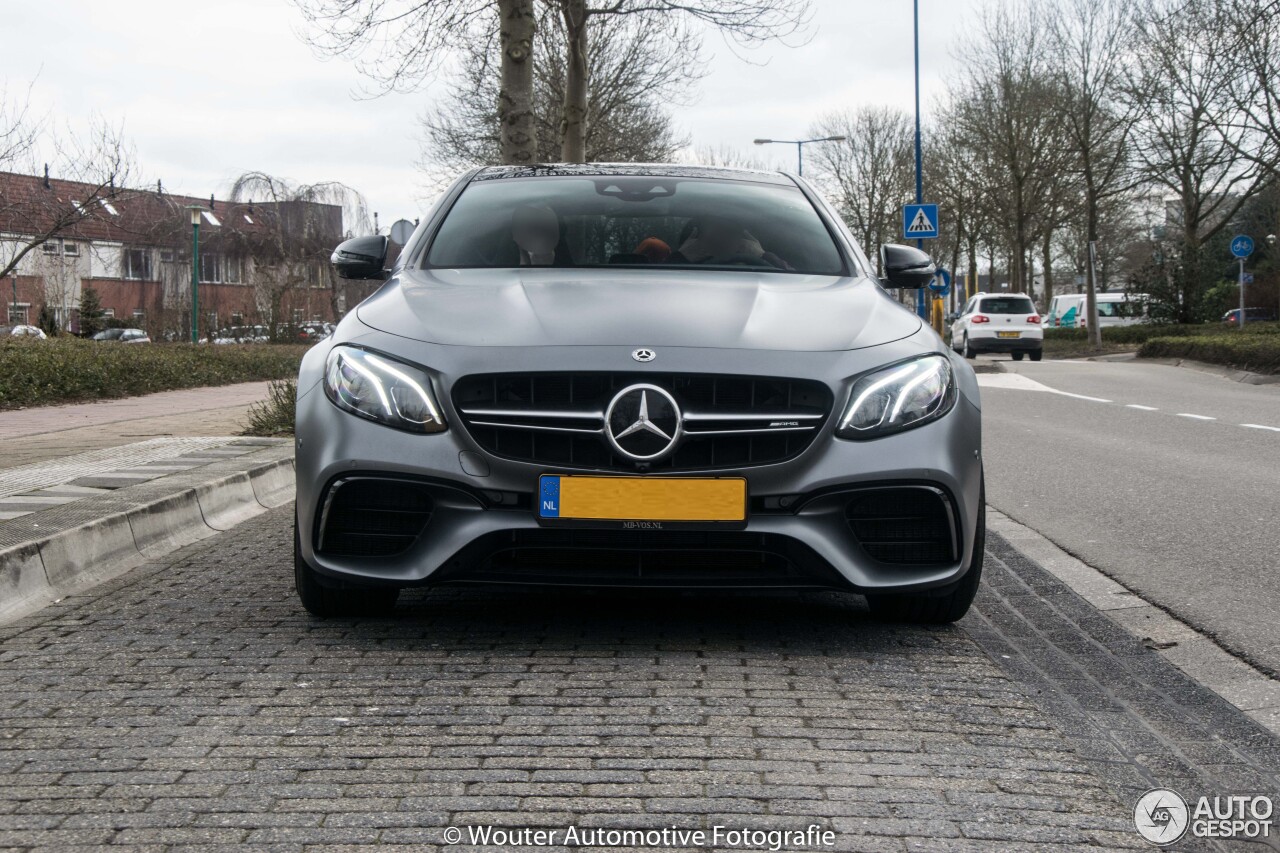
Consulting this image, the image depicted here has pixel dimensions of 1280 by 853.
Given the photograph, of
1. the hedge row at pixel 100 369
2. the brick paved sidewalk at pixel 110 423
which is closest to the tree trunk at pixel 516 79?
the brick paved sidewalk at pixel 110 423

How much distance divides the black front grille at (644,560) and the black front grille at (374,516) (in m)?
0.19

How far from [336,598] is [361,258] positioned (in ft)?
4.98

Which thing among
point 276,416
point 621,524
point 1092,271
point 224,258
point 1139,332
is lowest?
point 276,416

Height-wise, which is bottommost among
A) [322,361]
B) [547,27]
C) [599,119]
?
[322,361]

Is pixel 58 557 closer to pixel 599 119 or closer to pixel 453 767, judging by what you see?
pixel 453 767

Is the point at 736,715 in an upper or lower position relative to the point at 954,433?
lower

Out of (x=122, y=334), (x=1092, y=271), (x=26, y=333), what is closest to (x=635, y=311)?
(x=26, y=333)

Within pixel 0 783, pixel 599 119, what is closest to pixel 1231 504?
pixel 0 783

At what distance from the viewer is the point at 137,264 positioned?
70.3m

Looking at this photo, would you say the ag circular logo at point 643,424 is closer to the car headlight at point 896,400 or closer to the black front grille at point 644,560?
the black front grille at point 644,560

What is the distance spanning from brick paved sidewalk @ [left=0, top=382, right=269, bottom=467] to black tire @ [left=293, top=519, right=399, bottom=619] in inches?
202

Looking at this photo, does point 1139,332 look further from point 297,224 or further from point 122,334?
point 122,334

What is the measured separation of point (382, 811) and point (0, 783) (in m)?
0.85

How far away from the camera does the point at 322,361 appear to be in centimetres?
446
